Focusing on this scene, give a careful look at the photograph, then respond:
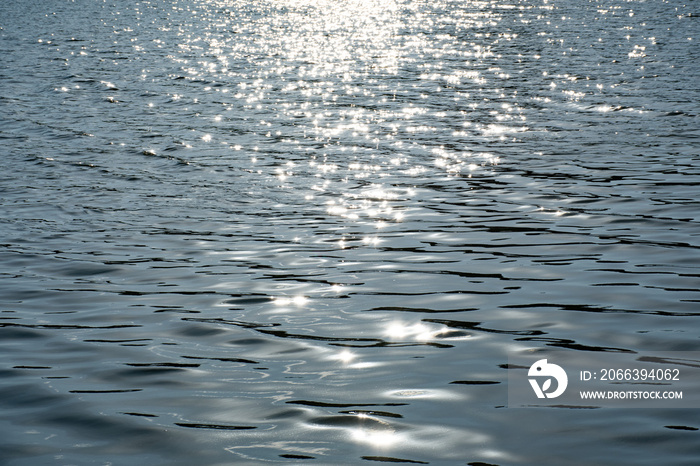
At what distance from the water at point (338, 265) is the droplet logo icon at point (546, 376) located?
0.93 ft

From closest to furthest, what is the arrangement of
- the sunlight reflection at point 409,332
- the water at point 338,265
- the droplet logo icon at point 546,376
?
the water at point 338,265 < the droplet logo icon at point 546,376 < the sunlight reflection at point 409,332

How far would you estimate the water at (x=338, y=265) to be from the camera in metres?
6.30

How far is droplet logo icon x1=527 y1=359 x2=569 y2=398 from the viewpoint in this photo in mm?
6859

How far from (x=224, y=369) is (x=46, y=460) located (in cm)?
211

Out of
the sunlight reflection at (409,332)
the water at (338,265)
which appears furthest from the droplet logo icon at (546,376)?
the sunlight reflection at (409,332)

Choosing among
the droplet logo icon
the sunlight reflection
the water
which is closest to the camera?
the water

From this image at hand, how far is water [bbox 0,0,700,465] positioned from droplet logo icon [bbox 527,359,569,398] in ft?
0.93

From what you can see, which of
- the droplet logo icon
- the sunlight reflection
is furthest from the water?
the droplet logo icon

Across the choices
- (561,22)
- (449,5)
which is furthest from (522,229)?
(449,5)

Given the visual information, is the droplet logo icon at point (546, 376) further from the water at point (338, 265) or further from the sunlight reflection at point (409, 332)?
the sunlight reflection at point (409, 332)

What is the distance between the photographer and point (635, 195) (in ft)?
47.6

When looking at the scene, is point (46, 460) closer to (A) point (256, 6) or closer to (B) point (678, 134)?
(B) point (678, 134)

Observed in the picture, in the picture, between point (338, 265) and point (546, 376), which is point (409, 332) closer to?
point (546, 376)

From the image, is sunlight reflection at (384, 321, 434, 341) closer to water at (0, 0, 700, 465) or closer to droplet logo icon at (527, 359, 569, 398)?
water at (0, 0, 700, 465)
